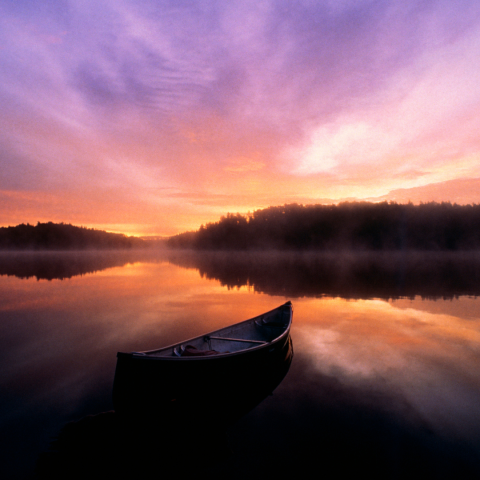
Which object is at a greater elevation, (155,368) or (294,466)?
(155,368)

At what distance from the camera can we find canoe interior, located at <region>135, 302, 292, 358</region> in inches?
340

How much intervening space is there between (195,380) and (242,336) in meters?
4.83

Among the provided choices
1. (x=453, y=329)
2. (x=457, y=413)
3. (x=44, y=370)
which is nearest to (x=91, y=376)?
(x=44, y=370)

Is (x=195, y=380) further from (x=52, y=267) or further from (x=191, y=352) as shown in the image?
(x=52, y=267)

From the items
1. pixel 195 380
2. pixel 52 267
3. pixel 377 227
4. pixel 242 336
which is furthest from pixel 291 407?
pixel 377 227

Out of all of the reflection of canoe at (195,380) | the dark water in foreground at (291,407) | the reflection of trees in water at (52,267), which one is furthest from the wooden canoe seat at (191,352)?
the reflection of trees in water at (52,267)

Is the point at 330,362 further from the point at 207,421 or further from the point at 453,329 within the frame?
the point at 453,329

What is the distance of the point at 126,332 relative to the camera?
49.4ft

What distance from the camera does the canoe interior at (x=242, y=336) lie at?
8625 millimetres

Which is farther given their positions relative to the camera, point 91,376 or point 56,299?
point 56,299

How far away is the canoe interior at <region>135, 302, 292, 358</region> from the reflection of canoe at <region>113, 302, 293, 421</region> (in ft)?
0.17

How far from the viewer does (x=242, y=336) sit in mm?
11477

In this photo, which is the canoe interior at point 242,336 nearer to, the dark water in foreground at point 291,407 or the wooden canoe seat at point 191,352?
the wooden canoe seat at point 191,352

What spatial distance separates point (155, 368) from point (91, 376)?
5078mm
